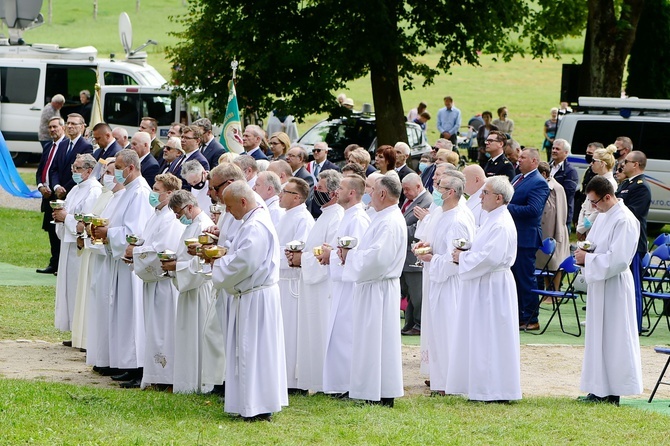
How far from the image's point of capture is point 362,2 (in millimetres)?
23547

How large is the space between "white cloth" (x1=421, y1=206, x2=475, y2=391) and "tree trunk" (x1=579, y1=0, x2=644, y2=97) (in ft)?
57.2

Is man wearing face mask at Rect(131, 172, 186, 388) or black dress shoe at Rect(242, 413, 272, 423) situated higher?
man wearing face mask at Rect(131, 172, 186, 388)

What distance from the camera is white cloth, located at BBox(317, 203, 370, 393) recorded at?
1062cm

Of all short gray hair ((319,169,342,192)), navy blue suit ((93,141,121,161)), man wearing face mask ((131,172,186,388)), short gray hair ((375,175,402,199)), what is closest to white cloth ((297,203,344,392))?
short gray hair ((319,169,342,192))

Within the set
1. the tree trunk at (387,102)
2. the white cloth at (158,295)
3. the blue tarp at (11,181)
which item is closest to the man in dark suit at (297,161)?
the white cloth at (158,295)

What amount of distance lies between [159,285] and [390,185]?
2371 mm

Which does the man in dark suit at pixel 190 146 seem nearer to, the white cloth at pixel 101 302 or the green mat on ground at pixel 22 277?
the white cloth at pixel 101 302

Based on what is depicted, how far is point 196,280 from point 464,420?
8.58ft

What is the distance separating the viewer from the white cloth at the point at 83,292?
12.5 m

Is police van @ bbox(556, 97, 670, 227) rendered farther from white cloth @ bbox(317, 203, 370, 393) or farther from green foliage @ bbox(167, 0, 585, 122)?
white cloth @ bbox(317, 203, 370, 393)

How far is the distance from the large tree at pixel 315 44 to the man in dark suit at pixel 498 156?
862cm

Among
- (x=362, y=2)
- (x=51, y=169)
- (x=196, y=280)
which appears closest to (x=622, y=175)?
(x=196, y=280)

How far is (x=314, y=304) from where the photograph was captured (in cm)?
1122

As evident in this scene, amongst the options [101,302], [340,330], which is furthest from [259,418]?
[101,302]
